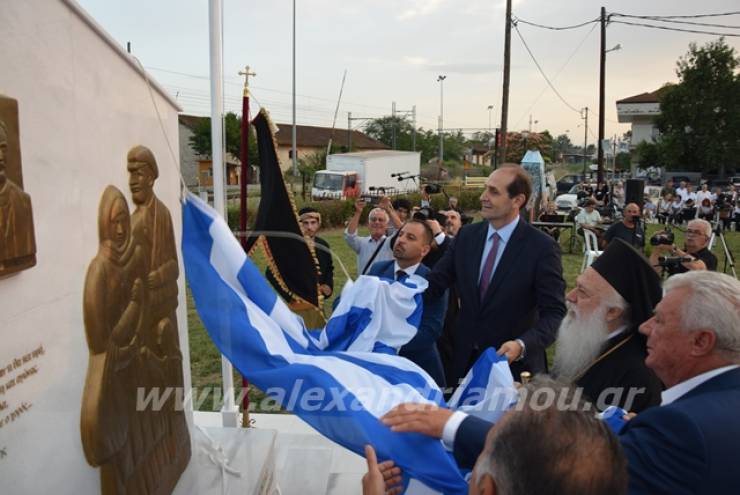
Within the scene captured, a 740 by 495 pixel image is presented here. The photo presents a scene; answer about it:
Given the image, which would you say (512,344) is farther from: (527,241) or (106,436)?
(106,436)

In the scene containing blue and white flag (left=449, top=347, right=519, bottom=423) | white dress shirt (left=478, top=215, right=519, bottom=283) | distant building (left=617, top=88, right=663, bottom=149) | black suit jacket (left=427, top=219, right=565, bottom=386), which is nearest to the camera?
blue and white flag (left=449, top=347, right=519, bottom=423)

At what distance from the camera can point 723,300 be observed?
165 cm

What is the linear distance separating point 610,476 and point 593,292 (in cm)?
148

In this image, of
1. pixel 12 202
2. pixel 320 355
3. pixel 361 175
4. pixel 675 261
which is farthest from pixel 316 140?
pixel 12 202

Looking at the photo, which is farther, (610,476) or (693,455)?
(693,455)

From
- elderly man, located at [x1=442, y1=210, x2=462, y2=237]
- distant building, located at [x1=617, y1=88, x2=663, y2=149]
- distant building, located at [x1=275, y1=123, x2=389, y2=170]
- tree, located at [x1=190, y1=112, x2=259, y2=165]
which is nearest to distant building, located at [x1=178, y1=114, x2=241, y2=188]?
tree, located at [x1=190, y1=112, x2=259, y2=165]

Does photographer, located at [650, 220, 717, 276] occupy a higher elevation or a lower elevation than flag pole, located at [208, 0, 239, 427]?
lower

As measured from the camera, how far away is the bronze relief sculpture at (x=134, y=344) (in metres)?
2.07

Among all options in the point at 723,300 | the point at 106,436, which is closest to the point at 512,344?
the point at 723,300

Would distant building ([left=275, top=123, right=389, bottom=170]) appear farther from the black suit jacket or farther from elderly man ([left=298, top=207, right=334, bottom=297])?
the black suit jacket

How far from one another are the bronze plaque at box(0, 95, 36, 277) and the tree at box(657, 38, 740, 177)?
146ft

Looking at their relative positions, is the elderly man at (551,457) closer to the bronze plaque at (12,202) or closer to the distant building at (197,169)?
the bronze plaque at (12,202)

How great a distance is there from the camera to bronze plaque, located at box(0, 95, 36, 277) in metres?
1.54

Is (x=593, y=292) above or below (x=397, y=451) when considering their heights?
above
